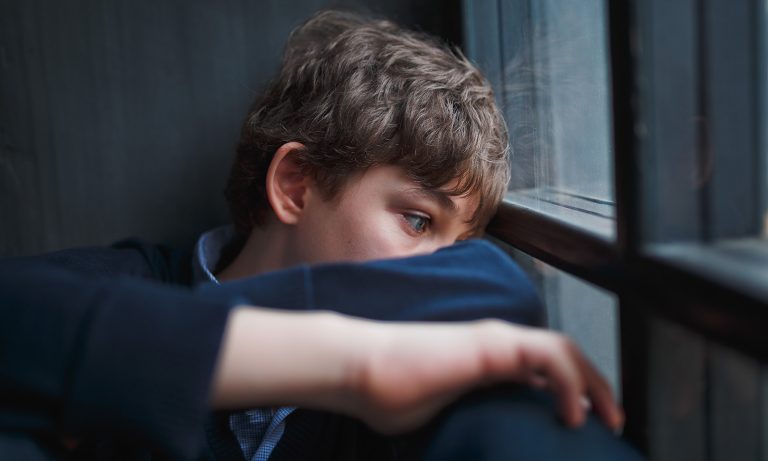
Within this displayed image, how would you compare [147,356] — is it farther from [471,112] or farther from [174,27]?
[174,27]

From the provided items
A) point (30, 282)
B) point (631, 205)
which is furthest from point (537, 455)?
point (30, 282)

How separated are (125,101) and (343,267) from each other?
0.85 metres

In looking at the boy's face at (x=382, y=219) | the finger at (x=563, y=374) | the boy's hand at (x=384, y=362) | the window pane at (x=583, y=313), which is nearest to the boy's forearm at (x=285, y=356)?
the boy's hand at (x=384, y=362)

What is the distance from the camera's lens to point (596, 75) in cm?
83

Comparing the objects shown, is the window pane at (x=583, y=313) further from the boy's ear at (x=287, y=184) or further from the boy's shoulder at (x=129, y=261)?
the boy's shoulder at (x=129, y=261)

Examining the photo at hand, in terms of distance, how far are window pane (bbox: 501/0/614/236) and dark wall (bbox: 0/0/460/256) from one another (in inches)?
9.3

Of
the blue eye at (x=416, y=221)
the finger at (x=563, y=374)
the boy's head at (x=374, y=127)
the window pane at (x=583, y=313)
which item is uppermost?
the boy's head at (x=374, y=127)

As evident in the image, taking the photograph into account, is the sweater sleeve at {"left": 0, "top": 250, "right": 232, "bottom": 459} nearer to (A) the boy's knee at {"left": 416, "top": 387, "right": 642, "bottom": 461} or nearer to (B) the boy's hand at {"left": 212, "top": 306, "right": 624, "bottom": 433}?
(B) the boy's hand at {"left": 212, "top": 306, "right": 624, "bottom": 433}

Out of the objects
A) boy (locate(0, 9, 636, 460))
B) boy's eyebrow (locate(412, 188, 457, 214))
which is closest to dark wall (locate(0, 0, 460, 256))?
boy (locate(0, 9, 636, 460))

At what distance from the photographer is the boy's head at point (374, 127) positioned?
3.51 ft

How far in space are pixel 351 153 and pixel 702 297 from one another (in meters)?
0.65

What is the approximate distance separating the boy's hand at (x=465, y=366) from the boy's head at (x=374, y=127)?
500 millimetres

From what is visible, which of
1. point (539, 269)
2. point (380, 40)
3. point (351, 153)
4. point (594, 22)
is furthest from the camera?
point (380, 40)

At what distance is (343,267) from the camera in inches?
26.5
